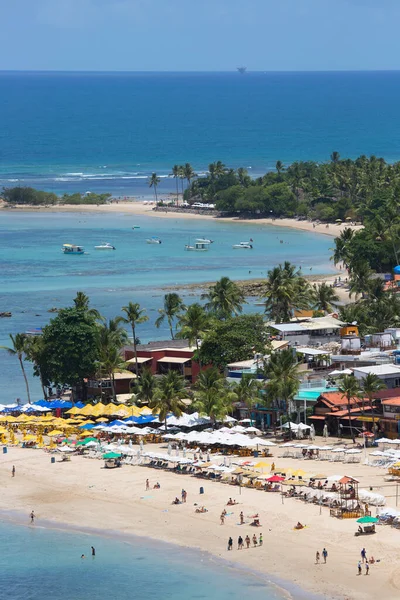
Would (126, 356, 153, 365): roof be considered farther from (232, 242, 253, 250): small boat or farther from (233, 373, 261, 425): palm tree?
(232, 242, 253, 250): small boat

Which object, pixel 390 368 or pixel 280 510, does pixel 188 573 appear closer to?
pixel 280 510

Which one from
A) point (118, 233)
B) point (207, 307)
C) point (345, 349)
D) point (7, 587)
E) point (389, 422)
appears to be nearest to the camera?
point (7, 587)

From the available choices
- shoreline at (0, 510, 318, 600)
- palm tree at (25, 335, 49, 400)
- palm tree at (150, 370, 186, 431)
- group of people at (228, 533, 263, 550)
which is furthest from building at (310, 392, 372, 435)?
palm tree at (25, 335, 49, 400)

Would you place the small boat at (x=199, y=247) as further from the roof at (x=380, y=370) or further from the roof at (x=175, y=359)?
the roof at (x=380, y=370)

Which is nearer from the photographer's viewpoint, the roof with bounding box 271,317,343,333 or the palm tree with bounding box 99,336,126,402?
the palm tree with bounding box 99,336,126,402

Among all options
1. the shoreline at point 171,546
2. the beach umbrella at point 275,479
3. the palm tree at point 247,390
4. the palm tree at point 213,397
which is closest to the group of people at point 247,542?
the shoreline at point 171,546

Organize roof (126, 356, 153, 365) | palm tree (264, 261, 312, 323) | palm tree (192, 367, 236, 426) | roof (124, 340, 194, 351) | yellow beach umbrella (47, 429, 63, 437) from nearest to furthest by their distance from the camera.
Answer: palm tree (192, 367, 236, 426) → yellow beach umbrella (47, 429, 63, 437) → roof (126, 356, 153, 365) → roof (124, 340, 194, 351) → palm tree (264, 261, 312, 323)

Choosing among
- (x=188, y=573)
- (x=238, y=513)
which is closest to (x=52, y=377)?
(x=238, y=513)
